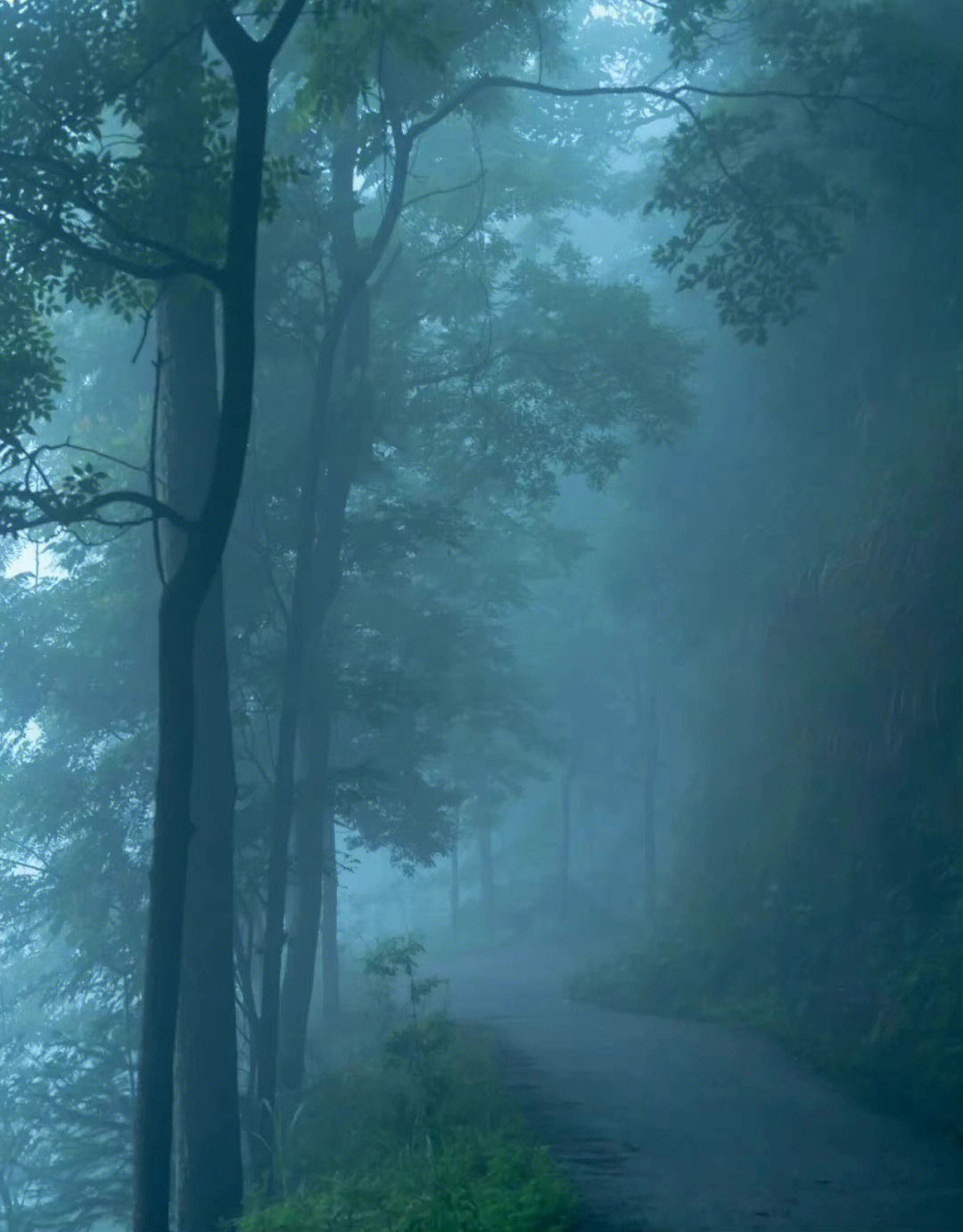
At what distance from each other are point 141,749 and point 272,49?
13.1 metres

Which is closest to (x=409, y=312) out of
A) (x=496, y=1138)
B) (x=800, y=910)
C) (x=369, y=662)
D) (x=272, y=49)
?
(x=369, y=662)

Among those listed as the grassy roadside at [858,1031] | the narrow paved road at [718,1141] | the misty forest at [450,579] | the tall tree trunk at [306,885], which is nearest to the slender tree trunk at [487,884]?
the misty forest at [450,579]

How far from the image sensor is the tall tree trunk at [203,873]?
1156cm

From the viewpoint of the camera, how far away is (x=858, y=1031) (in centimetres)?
1380

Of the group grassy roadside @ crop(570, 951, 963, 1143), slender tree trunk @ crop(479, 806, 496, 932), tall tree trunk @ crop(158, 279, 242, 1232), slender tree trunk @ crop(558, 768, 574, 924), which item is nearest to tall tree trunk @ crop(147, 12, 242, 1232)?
tall tree trunk @ crop(158, 279, 242, 1232)

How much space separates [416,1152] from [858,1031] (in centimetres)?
535

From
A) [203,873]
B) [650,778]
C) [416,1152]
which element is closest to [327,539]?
[203,873]

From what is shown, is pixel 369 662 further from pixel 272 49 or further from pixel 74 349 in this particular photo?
pixel 272 49

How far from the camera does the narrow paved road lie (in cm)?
856

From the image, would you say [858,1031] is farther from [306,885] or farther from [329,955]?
[329,955]

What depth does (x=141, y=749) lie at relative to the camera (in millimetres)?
20594

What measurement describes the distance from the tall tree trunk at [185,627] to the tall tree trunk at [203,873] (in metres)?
1.87

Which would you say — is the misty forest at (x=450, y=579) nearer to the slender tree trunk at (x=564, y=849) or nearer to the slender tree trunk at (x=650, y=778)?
the slender tree trunk at (x=650, y=778)

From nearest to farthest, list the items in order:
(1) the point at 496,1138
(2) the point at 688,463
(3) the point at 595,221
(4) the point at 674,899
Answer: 1. (1) the point at 496,1138
2. (4) the point at 674,899
3. (2) the point at 688,463
4. (3) the point at 595,221
